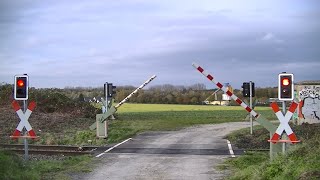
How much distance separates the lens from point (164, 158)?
1596cm

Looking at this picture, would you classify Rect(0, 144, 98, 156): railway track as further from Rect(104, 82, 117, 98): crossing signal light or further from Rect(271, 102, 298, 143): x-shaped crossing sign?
Rect(271, 102, 298, 143): x-shaped crossing sign

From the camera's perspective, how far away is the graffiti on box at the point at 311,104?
30.7 meters

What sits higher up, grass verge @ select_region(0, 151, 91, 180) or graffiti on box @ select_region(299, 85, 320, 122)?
graffiti on box @ select_region(299, 85, 320, 122)

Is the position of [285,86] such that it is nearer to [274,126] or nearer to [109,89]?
[274,126]

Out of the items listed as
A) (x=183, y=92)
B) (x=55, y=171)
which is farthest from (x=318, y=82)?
(x=183, y=92)

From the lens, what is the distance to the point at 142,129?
28344 millimetres

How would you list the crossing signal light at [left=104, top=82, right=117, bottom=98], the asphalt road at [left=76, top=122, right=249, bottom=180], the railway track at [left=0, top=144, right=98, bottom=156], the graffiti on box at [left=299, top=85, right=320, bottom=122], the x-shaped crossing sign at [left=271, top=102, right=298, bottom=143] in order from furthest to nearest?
the graffiti on box at [left=299, top=85, right=320, bottom=122], the crossing signal light at [left=104, top=82, right=117, bottom=98], the railway track at [left=0, top=144, right=98, bottom=156], the asphalt road at [left=76, top=122, right=249, bottom=180], the x-shaped crossing sign at [left=271, top=102, right=298, bottom=143]

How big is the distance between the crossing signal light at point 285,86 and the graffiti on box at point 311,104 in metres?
19.3

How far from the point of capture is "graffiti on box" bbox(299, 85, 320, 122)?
30.7 meters

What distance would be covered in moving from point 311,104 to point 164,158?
57.9ft

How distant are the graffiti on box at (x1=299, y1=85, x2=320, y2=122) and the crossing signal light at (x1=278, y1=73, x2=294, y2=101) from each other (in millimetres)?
19335

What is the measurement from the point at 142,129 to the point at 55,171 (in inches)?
606

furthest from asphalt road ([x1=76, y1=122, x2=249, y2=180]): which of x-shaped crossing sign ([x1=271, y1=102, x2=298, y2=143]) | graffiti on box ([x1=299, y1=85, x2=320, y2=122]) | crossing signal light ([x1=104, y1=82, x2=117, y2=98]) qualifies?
graffiti on box ([x1=299, y1=85, x2=320, y2=122])

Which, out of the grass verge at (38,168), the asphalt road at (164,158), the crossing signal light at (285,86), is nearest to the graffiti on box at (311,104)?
the asphalt road at (164,158)
